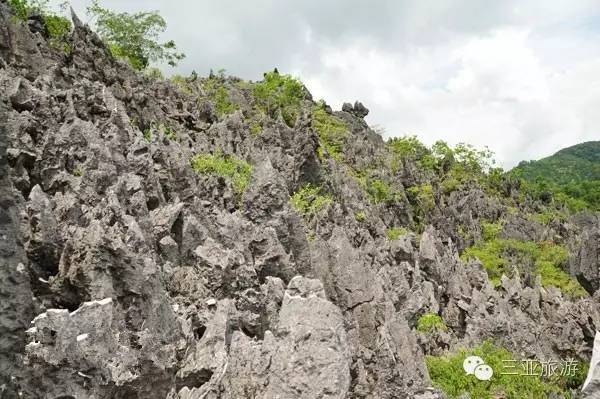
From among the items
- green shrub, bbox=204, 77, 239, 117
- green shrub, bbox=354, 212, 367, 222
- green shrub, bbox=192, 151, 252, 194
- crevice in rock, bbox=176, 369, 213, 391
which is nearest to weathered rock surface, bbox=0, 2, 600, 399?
crevice in rock, bbox=176, 369, 213, 391

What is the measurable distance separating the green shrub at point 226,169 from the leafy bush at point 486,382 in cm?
973

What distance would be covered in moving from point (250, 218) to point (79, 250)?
7.67 metres

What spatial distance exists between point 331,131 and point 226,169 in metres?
37.5

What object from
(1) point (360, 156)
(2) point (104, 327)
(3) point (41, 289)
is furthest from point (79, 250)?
(1) point (360, 156)

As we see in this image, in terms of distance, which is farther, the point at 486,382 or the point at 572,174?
the point at 572,174

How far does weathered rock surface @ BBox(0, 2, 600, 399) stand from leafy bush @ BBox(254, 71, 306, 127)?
75.4 feet

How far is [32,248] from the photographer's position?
360 inches

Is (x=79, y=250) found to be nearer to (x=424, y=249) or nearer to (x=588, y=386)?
(x=588, y=386)

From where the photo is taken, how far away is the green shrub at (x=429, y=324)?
71.5ft

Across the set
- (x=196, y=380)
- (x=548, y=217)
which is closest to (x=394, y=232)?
(x=548, y=217)

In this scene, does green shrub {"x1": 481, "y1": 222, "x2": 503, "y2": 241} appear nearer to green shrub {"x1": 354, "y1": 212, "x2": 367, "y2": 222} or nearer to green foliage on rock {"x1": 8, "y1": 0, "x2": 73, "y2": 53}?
green shrub {"x1": 354, "y1": 212, "x2": 367, "y2": 222}

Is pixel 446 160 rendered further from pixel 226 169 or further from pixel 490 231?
pixel 226 169

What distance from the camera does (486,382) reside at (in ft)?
62.6

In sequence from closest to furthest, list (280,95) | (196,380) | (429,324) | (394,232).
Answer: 1. (196,380)
2. (429,324)
3. (394,232)
4. (280,95)
